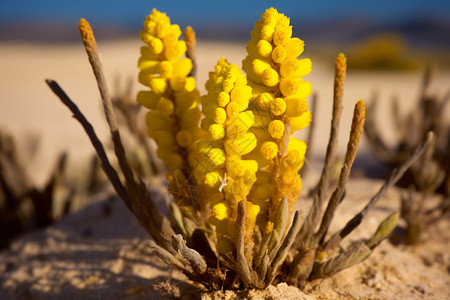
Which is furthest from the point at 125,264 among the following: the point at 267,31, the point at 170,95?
the point at 267,31

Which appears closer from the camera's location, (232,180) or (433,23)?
(232,180)

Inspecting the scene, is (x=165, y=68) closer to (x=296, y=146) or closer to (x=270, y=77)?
(x=270, y=77)

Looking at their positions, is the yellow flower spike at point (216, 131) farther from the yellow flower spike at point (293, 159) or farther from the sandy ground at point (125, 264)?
the sandy ground at point (125, 264)

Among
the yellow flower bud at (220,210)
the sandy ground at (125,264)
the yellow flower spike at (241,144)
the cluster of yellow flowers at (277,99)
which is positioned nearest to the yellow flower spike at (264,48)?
the cluster of yellow flowers at (277,99)

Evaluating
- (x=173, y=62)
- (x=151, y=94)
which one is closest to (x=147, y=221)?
(x=151, y=94)

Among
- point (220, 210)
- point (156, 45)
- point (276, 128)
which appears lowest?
point (220, 210)

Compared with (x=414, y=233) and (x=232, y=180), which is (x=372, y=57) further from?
(x=232, y=180)
